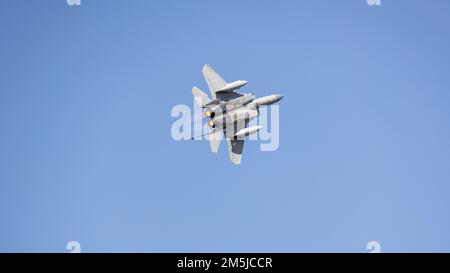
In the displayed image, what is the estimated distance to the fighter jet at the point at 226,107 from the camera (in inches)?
2594

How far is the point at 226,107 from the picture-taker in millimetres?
66188

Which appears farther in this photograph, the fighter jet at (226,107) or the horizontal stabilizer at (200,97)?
the horizontal stabilizer at (200,97)

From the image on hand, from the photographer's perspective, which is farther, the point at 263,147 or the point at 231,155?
the point at 231,155

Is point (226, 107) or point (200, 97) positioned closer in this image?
point (226, 107)

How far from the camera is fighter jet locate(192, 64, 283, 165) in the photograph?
216ft

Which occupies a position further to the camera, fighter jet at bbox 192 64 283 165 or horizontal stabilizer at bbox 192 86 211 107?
horizontal stabilizer at bbox 192 86 211 107

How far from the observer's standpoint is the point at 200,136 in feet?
215

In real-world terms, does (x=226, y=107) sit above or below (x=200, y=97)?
below
